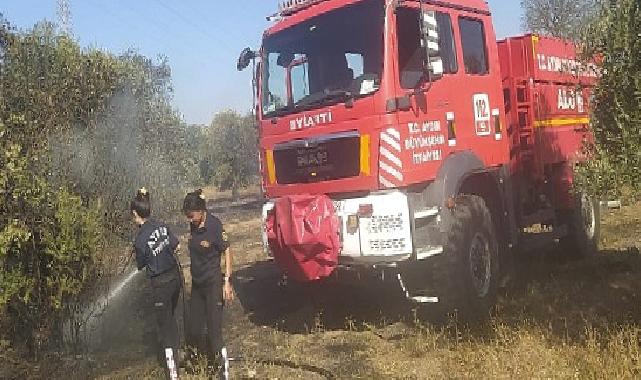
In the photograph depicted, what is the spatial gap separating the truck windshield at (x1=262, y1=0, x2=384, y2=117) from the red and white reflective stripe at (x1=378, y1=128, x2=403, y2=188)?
0.47 m

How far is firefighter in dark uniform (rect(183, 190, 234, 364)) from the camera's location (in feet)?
18.9

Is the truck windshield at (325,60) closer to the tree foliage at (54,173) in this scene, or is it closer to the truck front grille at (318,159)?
the truck front grille at (318,159)

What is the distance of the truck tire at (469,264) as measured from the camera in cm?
634

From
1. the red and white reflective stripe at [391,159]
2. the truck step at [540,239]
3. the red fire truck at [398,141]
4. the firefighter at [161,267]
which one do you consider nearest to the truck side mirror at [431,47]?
the red fire truck at [398,141]

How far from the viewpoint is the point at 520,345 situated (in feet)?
17.6

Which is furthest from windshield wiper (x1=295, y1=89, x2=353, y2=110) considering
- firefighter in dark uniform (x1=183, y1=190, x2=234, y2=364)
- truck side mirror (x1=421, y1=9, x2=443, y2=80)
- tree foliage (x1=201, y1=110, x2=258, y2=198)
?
tree foliage (x1=201, y1=110, x2=258, y2=198)

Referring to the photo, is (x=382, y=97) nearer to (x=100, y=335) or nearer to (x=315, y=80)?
(x=315, y=80)

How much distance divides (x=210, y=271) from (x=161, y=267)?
0.44 m

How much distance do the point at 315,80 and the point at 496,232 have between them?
2769 millimetres

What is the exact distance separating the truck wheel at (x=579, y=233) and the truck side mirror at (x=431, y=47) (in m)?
3.82

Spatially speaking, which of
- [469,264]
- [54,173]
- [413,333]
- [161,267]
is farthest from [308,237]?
[54,173]

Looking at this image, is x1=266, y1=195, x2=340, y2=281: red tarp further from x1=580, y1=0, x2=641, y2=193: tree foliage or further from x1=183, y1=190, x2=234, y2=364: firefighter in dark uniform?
x1=580, y1=0, x2=641, y2=193: tree foliage

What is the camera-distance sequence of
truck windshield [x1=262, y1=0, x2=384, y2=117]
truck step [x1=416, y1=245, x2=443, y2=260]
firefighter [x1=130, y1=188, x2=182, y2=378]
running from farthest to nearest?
truck windshield [x1=262, y1=0, x2=384, y2=117], truck step [x1=416, y1=245, x2=443, y2=260], firefighter [x1=130, y1=188, x2=182, y2=378]

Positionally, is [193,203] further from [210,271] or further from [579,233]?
[579,233]
